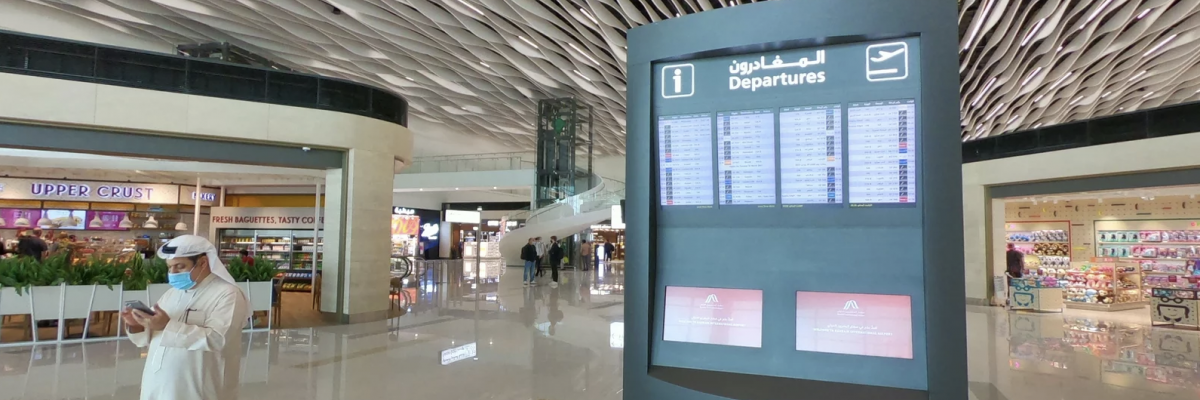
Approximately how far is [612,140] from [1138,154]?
23.8 meters

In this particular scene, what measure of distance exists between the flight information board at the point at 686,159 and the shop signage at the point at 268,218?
44.7 feet

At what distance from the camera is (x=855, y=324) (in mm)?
2270

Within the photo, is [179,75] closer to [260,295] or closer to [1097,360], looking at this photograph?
[260,295]

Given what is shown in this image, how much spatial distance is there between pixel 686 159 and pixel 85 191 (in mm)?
16520

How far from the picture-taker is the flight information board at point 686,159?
254cm

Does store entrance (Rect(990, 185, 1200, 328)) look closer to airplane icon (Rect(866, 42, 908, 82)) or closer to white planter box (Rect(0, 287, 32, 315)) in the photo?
airplane icon (Rect(866, 42, 908, 82))

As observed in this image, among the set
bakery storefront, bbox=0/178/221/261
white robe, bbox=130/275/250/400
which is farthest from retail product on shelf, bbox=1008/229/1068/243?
bakery storefront, bbox=0/178/221/261

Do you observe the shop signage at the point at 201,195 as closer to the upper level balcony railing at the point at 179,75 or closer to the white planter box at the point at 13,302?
the upper level balcony railing at the point at 179,75

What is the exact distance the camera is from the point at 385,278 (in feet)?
31.7

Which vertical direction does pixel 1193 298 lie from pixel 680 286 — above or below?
below

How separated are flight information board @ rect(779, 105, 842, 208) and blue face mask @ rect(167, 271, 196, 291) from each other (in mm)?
→ 2599

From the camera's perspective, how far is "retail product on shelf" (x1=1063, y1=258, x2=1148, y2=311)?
12.2 m

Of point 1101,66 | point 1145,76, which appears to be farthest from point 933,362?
point 1145,76

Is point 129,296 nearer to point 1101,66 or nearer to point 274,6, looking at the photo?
point 274,6
